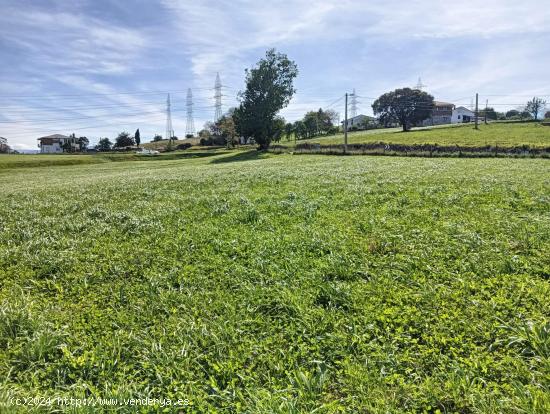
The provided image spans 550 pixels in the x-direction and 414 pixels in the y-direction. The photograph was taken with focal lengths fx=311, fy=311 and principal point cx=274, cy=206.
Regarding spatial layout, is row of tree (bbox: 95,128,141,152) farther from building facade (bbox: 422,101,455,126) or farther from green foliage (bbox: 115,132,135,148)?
building facade (bbox: 422,101,455,126)

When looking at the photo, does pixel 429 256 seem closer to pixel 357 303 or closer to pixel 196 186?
pixel 357 303

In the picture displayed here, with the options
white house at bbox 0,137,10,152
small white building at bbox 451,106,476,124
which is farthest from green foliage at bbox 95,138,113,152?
small white building at bbox 451,106,476,124

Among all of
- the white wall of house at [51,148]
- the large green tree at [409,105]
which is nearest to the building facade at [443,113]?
the large green tree at [409,105]

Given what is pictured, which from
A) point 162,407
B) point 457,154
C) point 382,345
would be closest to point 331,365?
point 382,345

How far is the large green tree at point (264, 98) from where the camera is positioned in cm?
6500

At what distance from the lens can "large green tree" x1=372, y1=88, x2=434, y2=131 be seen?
95.8 m

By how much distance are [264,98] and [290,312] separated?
65.7 meters

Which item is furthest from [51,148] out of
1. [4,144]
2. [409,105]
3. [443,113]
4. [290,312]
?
[443,113]

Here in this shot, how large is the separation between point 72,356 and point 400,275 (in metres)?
4.97

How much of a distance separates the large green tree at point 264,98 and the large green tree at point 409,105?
1840 inches

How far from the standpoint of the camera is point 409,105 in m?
97.5

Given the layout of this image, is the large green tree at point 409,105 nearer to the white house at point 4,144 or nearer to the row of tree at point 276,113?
the row of tree at point 276,113

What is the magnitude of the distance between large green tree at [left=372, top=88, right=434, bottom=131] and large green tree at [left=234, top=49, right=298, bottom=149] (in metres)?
46.7

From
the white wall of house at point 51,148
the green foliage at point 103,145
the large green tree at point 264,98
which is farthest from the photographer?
the white wall of house at point 51,148
